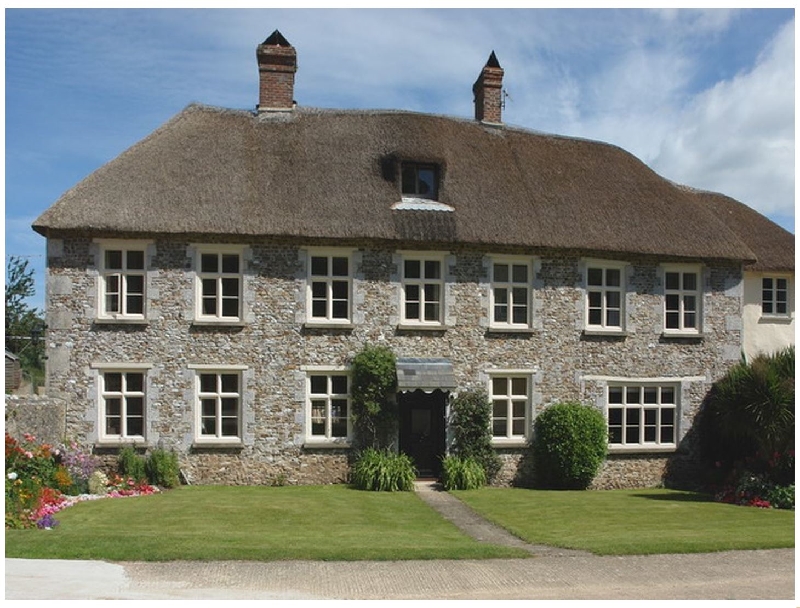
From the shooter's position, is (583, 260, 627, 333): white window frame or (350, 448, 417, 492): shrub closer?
(350, 448, 417, 492): shrub

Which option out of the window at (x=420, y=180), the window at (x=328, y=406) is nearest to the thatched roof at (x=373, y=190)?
the window at (x=420, y=180)

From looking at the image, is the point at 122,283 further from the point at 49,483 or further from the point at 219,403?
the point at 49,483

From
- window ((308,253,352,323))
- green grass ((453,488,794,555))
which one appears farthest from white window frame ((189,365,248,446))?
green grass ((453,488,794,555))

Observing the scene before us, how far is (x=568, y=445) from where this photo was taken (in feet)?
64.8

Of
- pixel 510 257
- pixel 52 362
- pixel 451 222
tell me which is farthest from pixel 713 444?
pixel 52 362

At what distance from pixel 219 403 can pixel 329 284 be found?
4.01 m

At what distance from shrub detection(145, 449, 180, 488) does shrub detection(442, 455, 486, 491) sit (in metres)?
6.50

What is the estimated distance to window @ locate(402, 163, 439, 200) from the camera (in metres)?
20.9

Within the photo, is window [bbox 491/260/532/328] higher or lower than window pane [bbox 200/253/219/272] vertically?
lower

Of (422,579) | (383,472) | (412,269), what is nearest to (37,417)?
(383,472)

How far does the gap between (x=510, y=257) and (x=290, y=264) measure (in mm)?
5703

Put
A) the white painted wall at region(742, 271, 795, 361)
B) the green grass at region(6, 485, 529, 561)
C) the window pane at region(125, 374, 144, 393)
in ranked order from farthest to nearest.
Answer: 1. the white painted wall at region(742, 271, 795, 361)
2. the window pane at region(125, 374, 144, 393)
3. the green grass at region(6, 485, 529, 561)

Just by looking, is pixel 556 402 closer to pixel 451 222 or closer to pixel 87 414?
pixel 451 222

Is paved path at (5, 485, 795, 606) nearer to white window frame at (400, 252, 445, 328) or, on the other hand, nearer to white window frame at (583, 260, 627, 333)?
white window frame at (400, 252, 445, 328)
